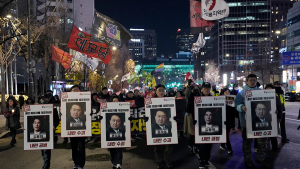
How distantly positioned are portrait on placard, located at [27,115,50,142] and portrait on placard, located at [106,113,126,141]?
1482 mm

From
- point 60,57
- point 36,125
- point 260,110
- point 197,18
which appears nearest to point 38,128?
point 36,125

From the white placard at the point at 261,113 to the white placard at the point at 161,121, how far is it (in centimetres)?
176

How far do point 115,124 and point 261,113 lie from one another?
11.4 feet

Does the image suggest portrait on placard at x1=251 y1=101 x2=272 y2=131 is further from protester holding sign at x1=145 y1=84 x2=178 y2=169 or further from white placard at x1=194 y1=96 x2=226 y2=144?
protester holding sign at x1=145 y1=84 x2=178 y2=169

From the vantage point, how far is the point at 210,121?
232 inches

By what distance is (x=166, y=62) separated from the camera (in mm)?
160750

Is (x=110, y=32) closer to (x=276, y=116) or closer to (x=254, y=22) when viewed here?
(x=276, y=116)

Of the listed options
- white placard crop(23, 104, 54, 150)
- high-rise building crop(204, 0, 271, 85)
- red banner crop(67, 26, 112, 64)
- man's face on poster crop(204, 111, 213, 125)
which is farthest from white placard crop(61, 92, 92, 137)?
high-rise building crop(204, 0, 271, 85)

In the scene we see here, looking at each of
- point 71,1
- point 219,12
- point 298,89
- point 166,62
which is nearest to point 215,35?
point 166,62

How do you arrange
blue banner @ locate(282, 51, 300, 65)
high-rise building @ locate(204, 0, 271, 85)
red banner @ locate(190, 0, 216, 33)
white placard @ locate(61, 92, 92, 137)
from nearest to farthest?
white placard @ locate(61, 92, 92, 137) < red banner @ locate(190, 0, 216, 33) < blue banner @ locate(282, 51, 300, 65) < high-rise building @ locate(204, 0, 271, 85)

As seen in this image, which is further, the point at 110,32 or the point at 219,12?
the point at 110,32

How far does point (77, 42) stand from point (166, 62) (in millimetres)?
149732

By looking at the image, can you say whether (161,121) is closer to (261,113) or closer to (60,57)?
(261,113)

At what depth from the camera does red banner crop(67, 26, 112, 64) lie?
1208 centimetres
